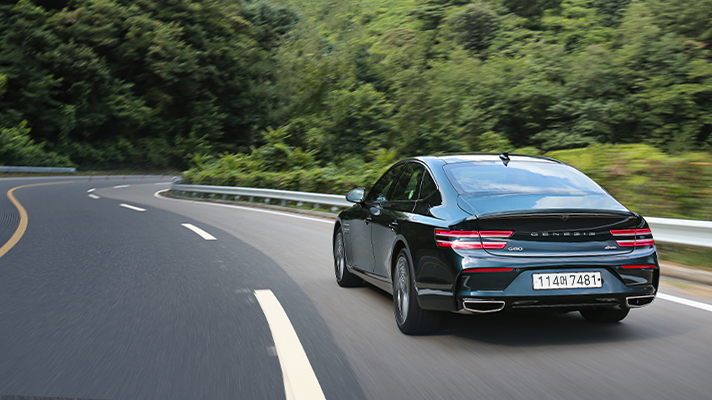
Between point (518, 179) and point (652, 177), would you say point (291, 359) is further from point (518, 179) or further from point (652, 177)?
point (652, 177)

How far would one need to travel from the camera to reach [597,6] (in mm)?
42062

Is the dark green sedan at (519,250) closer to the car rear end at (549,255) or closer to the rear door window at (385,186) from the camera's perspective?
the car rear end at (549,255)

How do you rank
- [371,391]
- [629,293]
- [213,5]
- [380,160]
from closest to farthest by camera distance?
[371,391] → [629,293] → [380,160] → [213,5]

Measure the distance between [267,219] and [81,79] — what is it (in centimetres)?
4314

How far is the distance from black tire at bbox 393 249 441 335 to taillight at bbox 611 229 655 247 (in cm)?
140

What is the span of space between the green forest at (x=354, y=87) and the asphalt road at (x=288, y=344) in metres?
5.31

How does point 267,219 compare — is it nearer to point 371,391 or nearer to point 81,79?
point 371,391

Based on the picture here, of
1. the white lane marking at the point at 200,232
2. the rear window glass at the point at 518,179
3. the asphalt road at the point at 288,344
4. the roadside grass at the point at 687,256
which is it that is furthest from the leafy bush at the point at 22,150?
the rear window glass at the point at 518,179

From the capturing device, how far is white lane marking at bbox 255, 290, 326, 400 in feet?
11.6

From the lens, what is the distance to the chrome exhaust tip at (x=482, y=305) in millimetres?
4184

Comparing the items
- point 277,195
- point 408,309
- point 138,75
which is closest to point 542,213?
point 408,309

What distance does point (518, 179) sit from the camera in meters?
5.00

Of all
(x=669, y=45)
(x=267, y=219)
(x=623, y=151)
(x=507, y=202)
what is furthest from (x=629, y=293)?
(x=669, y=45)

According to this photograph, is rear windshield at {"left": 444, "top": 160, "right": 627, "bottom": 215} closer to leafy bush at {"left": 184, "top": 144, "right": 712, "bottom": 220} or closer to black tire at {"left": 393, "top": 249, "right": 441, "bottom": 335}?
black tire at {"left": 393, "top": 249, "right": 441, "bottom": 335}
